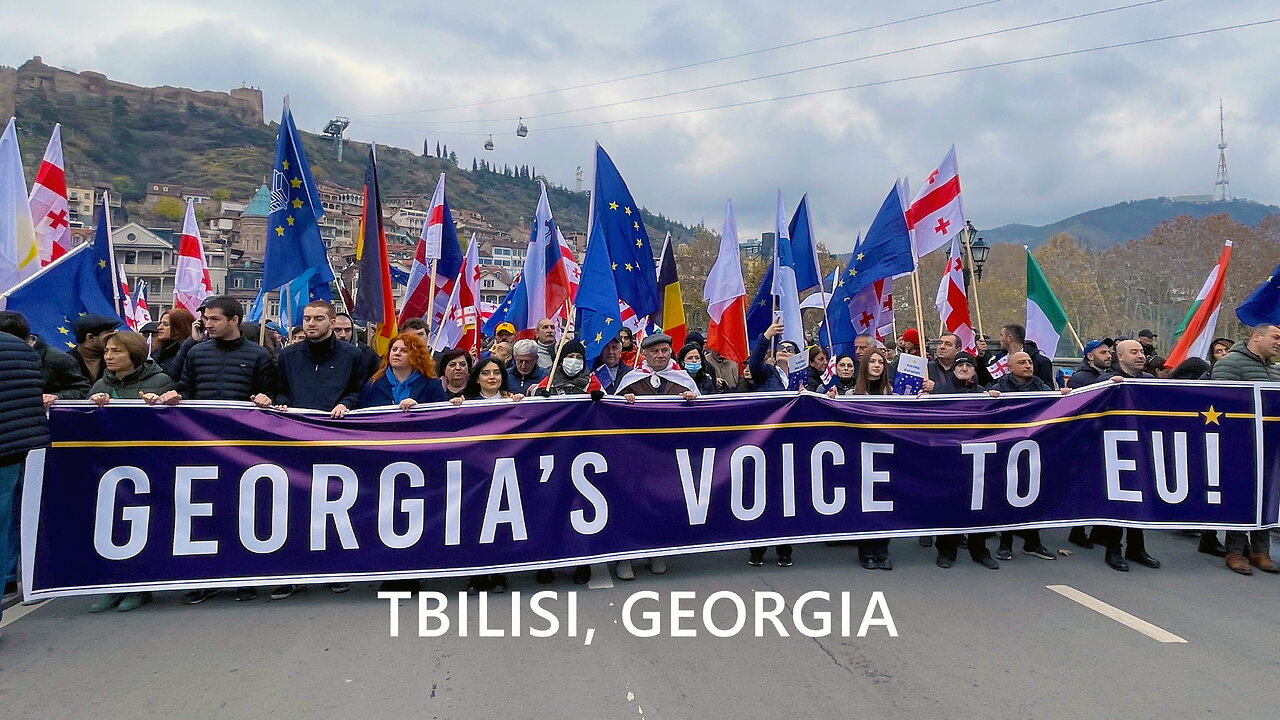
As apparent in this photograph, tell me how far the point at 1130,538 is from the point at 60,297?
8867mm

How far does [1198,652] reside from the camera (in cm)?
437

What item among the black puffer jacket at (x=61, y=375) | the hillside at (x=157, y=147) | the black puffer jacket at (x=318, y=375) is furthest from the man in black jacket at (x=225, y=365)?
the hillside at (x=157, y=147)

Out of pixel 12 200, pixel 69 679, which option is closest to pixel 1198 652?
pixel 69 679

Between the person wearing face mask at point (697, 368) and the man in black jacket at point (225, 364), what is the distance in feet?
11.1

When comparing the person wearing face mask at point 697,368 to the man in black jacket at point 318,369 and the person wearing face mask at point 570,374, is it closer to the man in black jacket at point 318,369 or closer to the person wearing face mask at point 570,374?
the person wearing face mask at point 570,374

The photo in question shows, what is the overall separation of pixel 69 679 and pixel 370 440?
1.99m

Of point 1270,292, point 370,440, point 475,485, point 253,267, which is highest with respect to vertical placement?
point 253,267

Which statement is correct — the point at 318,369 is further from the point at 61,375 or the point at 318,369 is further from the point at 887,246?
the point at 887,246

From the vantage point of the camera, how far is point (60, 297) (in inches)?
261

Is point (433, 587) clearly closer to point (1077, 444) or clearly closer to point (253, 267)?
point (1077, 444)

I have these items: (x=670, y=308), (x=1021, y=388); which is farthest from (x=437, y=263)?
(x=1021, y=388)

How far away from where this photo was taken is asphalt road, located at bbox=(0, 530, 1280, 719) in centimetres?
368

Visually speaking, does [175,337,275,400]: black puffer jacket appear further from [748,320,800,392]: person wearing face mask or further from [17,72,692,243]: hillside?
[17,72,692,243]: hillside

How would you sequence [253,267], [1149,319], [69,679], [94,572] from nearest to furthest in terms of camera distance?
[69,679], [94,572], [1149,319], [253,267]
